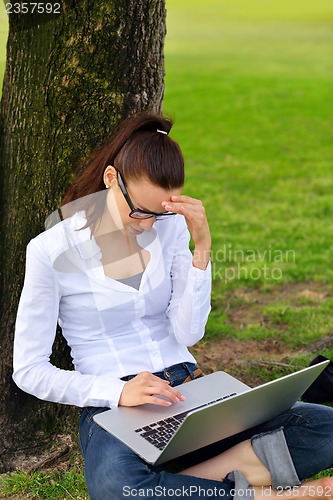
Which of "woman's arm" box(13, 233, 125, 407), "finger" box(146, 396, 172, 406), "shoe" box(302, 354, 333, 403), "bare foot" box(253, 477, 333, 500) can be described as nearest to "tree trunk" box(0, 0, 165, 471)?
"woman's arm" box(13, 233, 125, 407)

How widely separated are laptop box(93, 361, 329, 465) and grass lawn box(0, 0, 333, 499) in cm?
68

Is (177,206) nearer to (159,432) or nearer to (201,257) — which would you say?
(201,257)

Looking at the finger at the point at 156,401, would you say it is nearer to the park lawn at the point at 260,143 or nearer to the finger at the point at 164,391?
the finger at the point at 164,391

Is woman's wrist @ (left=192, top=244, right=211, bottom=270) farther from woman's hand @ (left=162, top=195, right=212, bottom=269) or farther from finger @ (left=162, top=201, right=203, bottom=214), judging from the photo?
finger @ (left=162, top=201, right=203, bottom=214)

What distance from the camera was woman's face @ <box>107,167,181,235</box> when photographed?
2.79 m

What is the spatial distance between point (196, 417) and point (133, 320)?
0.62 m

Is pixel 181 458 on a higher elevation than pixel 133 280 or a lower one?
lower

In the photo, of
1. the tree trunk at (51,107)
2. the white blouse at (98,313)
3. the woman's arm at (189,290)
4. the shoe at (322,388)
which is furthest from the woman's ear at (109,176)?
the shoe at (322,388)

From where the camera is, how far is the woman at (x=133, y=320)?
2.78 meters

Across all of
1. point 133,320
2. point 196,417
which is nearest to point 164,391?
point 196,417

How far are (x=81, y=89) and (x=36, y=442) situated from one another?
1501 mm

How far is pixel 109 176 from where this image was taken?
112 inches

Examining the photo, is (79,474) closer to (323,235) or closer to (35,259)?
(35,259)

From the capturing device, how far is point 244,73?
12.5 metres
